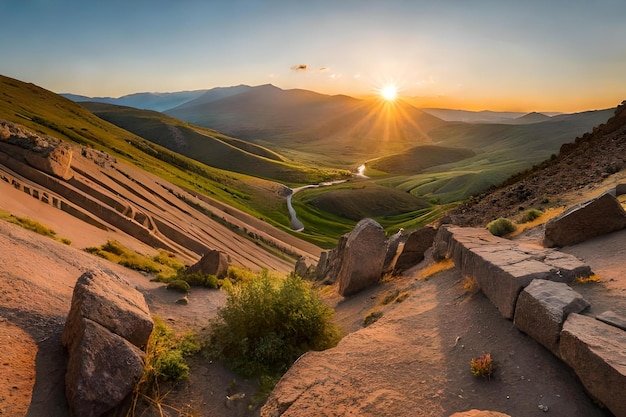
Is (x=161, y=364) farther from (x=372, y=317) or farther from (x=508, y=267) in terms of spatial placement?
(x=508, y=267)

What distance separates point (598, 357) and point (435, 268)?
32.0ft

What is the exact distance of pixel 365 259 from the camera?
19391mm

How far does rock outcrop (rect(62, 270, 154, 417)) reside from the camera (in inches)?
380

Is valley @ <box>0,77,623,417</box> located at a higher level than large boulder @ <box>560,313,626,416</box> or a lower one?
lower

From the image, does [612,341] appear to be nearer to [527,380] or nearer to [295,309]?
[527,380]

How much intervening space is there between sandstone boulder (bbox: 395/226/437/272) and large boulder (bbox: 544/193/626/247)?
7109mm

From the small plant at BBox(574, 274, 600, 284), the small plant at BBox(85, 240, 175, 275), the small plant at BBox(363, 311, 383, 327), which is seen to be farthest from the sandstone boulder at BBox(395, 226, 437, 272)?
the small plant at BBox(85, 240, 175, 275)

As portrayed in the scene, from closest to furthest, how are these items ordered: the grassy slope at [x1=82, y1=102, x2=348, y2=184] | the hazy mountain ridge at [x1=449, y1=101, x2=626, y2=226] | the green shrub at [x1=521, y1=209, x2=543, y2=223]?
the green shrub at [x1=521, y1=209, x2=543, y2=223] < the hazy mountain ridge at [x1=449, y1=101, x2=626, y2=226] < the grassy slope at [x1=82, y1=102, x2=348, y2=184]

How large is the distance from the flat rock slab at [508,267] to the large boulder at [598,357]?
1985 millimetres

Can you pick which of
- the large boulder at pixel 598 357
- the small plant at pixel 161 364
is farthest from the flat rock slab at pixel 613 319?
the small plant at pixel 161 364

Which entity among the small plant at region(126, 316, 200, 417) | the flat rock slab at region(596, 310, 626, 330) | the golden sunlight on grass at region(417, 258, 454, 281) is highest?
the flat rock slab at region(596, 310, 626, 330)

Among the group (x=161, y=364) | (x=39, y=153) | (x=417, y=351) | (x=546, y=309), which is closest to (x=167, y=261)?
(x=39, y=153)

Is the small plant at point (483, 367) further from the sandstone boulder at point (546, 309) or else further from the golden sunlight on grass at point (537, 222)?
the golden sunlight on grass at point (537, 222)

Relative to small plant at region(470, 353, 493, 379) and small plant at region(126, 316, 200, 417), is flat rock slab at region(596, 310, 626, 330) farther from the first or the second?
small plant at region(126, 316, 200, 417)
